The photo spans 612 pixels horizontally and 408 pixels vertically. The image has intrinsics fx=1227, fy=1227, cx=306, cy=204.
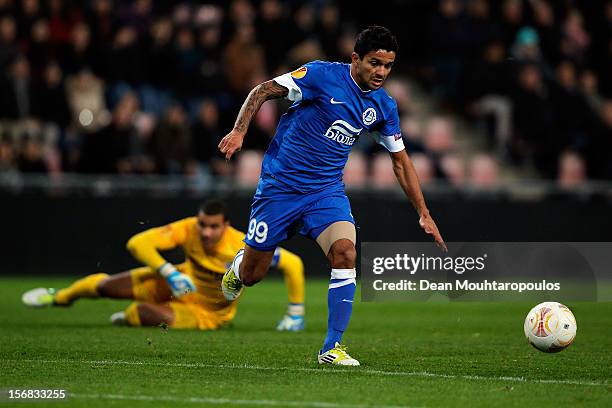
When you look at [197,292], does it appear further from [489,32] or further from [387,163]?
[489,32]

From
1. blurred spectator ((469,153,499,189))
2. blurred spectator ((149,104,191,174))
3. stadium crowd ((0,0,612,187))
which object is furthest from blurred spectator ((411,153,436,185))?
blurred spectator ((149,104,191,174))

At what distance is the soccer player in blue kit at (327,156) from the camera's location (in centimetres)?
945

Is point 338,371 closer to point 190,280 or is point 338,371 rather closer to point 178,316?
point 190,280

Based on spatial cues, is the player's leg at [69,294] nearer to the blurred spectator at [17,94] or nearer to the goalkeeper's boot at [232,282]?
the goalkeeper's boot at [232,282]

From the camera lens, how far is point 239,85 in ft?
66.9

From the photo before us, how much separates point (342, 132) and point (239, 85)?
10.9 metres

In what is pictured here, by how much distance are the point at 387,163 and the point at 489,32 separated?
11.5 feet

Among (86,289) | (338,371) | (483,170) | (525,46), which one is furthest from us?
(525,46)

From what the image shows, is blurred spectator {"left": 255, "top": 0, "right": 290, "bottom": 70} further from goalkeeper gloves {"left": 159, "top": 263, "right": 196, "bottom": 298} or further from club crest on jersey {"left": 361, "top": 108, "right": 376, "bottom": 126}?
club crest on jersey {"left": 361, "top": 108, "right": 376, "bottom": 126}

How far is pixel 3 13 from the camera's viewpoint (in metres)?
20.2

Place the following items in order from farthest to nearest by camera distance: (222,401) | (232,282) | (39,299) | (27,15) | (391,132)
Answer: (27,15), (39,299), (232,282), (391,132), (222,401)

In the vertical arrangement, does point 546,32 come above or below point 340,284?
above

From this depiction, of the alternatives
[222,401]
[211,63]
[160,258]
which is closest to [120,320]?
[160,258]

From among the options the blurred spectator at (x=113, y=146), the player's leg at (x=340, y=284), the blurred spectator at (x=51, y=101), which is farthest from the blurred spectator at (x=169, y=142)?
the player's leg at (x=340, y=284)
